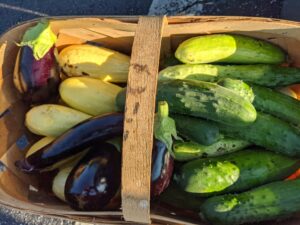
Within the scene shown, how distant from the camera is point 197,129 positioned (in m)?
1.37

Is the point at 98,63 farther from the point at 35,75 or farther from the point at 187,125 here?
the point at 187,125

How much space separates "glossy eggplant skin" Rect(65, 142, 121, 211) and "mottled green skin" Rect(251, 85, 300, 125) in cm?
38

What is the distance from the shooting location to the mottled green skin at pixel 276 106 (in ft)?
4.66

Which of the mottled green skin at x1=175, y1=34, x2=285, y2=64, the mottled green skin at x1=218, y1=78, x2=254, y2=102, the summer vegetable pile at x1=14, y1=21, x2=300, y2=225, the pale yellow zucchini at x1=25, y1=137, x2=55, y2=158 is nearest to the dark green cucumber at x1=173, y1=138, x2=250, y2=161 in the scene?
the summer vegetable pile at x1=14, y1=21, x2=300, y2=225

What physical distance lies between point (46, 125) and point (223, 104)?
18.5 inches

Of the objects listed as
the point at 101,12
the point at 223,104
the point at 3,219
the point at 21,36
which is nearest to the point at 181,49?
the point at 223,104

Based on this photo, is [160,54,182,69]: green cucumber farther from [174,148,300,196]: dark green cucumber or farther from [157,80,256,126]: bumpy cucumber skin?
[174,148,300,196]: dark green cucumber

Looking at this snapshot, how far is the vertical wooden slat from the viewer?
1196mm

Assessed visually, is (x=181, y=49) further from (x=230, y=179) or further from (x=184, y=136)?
(x=230, y=179)

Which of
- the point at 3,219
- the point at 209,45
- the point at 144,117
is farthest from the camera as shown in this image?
the point at 3,219

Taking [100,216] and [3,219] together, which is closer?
[100,216]

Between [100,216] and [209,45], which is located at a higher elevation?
[209,45]

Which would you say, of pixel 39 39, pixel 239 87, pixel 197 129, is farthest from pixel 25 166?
pixel 239 87

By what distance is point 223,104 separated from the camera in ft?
4.36
